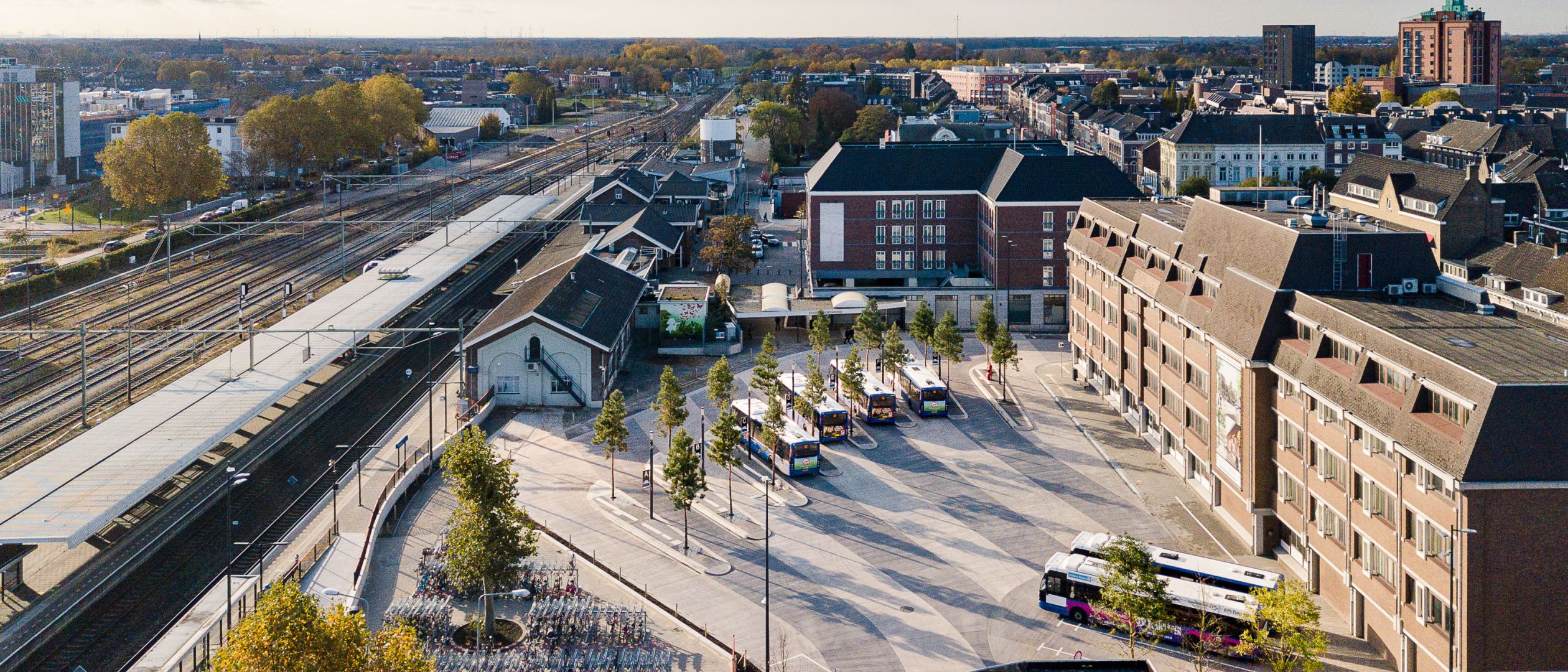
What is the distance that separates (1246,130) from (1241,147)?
1.40m

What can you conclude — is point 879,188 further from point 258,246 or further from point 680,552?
point 258,246

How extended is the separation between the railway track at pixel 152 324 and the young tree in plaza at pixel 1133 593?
31.8 meters

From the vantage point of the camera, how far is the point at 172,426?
3875 centimetres

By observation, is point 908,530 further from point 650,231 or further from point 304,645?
point 650,231

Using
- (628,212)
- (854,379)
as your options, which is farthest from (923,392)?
(628,212)

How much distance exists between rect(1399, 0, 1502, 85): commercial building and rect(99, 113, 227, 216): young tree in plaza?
510 feet

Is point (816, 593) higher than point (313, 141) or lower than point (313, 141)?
lower

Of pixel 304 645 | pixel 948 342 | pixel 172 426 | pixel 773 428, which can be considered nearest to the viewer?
pixel 304 645

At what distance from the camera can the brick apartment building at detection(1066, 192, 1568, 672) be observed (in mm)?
24891

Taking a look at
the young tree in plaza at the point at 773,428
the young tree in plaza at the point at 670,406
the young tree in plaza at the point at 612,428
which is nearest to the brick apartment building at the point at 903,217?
the young tree in plaza at the point at 773,428

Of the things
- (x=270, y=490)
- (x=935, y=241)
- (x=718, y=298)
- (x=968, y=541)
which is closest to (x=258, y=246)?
(x=718, y=298)

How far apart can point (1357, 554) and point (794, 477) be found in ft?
54.7

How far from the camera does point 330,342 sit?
50469mm

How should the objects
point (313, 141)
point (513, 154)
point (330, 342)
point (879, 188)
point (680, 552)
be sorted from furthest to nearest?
point (513, 154) → point (313, 141) → point (879, 188) → point (330, 342) → point (680, 552)
